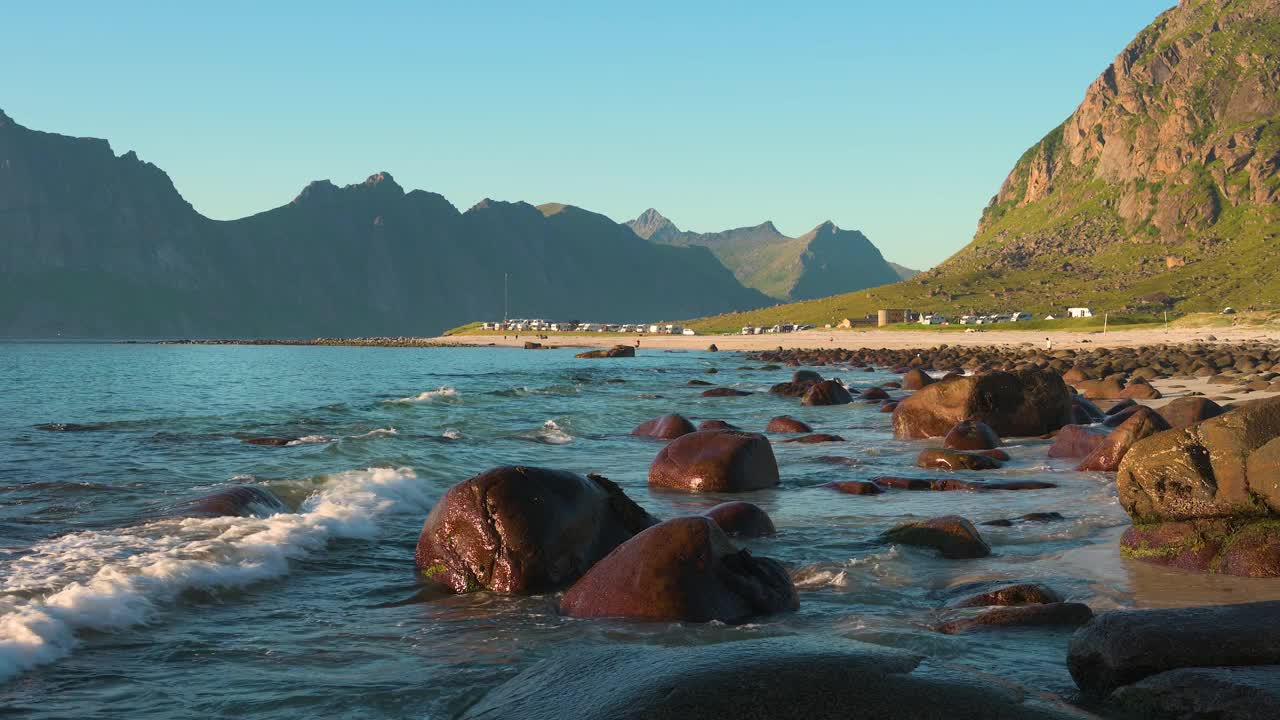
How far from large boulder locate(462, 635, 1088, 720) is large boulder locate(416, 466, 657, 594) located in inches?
146

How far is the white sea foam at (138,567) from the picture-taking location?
8.16 m

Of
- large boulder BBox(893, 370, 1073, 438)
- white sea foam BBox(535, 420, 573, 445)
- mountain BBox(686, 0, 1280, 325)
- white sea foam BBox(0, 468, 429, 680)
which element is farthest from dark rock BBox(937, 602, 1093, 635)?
mountain BBox(686, 0, 1280, 325)

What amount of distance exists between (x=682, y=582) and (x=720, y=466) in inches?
323

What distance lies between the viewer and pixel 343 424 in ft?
103

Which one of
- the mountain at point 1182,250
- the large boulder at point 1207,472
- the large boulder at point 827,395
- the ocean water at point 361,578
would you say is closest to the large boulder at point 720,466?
the ocean water at point 361,578

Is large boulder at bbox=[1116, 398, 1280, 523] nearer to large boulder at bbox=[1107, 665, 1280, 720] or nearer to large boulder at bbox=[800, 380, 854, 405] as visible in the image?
large boulder at bbox=[1107, 665, 1280, 720]

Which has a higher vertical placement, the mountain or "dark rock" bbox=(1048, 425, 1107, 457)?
the mountain

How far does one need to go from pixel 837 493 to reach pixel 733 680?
36.2 feet

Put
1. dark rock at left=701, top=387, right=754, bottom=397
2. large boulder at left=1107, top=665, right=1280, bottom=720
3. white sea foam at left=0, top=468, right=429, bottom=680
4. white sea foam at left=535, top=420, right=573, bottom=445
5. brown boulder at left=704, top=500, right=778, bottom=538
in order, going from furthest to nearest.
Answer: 1. dark rock at left=701, top=387, right=754, bottom=397
2. white sea foam at left=535, top=420, right=573, bottom=445
3. brown boulder at left=704, top=500, right=778, bottom=538
4. white sea foam at left=0, top=468, right=429, bottom=680
5. large boulder at left=1107, top=665, right=1280, bottom=720

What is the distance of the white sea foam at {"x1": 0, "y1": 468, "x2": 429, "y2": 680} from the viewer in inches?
321

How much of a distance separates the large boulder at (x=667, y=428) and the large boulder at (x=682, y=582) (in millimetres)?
14822

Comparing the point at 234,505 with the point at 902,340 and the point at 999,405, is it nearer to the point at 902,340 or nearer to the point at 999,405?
the point at 999,405

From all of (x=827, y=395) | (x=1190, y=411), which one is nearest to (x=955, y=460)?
(x=1190, y=411)

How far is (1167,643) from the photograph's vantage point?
588 centimetres
